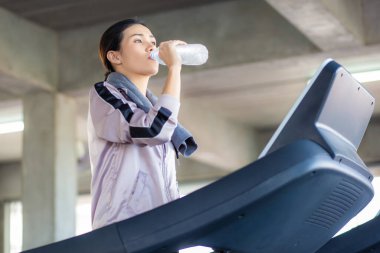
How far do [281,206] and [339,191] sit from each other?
110 mm

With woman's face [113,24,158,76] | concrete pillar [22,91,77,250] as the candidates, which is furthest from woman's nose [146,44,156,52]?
→ concrete pillar [22,91,77,250]

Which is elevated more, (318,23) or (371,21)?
(371,21)

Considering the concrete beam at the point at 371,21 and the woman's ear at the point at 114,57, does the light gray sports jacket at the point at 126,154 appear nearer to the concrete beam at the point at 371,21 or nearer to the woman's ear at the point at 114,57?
the woman's ear at the point at 114,57

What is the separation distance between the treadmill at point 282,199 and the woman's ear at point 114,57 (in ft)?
2.00

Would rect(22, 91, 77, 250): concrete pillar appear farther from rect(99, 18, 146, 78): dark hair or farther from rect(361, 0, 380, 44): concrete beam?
rect(99, 18, 146, 78): dark hair

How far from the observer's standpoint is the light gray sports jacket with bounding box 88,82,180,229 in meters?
1.53

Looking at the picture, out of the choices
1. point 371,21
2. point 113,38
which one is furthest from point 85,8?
point 113,38

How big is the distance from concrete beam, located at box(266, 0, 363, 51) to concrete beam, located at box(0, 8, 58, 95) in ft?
7.28

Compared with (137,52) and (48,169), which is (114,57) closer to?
(137,52)

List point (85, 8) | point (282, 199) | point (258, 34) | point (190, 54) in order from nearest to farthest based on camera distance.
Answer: point (282, 199) → point (190, 54) → point (258, 34) → point (85, 8)

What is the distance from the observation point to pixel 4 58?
22.0ft

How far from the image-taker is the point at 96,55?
23.9 ft

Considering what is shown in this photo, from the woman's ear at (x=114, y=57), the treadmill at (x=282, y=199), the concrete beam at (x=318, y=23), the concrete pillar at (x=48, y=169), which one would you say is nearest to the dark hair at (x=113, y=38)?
the woman's ear at (x=114, y=57)

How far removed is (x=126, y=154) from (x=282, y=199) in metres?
0.47
